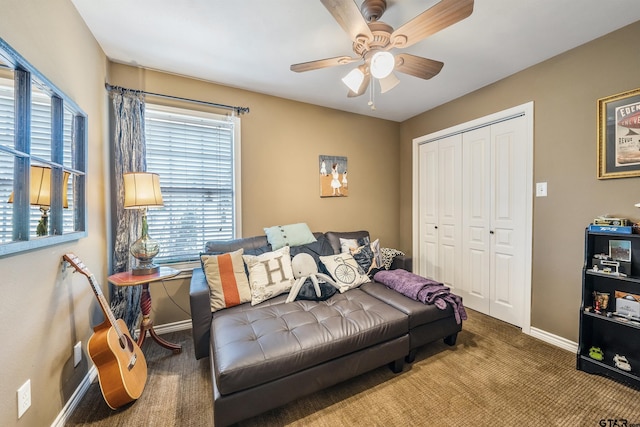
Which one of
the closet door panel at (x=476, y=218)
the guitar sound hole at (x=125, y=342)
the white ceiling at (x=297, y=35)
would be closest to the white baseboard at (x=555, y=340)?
the closet door panel at (x=476, y=218)

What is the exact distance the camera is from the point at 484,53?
2143 mm

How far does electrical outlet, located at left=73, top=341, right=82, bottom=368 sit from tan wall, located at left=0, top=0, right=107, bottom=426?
38 mm

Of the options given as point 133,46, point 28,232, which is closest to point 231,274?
point 28,232

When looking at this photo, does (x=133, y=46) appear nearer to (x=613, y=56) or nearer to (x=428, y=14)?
(x=428, y=14)

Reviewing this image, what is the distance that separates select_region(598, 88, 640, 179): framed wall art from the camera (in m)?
1.80

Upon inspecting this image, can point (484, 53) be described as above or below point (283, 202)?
above

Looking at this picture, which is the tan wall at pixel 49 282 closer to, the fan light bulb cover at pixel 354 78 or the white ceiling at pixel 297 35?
the white ceiling at pixel 297 35

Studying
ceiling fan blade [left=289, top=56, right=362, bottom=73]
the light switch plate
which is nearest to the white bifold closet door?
the light switch plate

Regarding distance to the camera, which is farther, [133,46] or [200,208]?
[200,208]

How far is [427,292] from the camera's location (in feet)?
6.75

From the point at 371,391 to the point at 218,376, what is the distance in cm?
103

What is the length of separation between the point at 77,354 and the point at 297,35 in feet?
8.87

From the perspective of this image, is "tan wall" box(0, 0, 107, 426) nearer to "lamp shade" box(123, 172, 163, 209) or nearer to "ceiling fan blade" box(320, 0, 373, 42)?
"lamp shade" box(123, 172, 163, 209)

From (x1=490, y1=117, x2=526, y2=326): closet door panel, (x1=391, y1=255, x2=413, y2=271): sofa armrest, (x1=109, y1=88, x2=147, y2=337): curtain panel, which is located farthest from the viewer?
(x1=391, y1=255, x2=413, y2=271): sofa armrest
